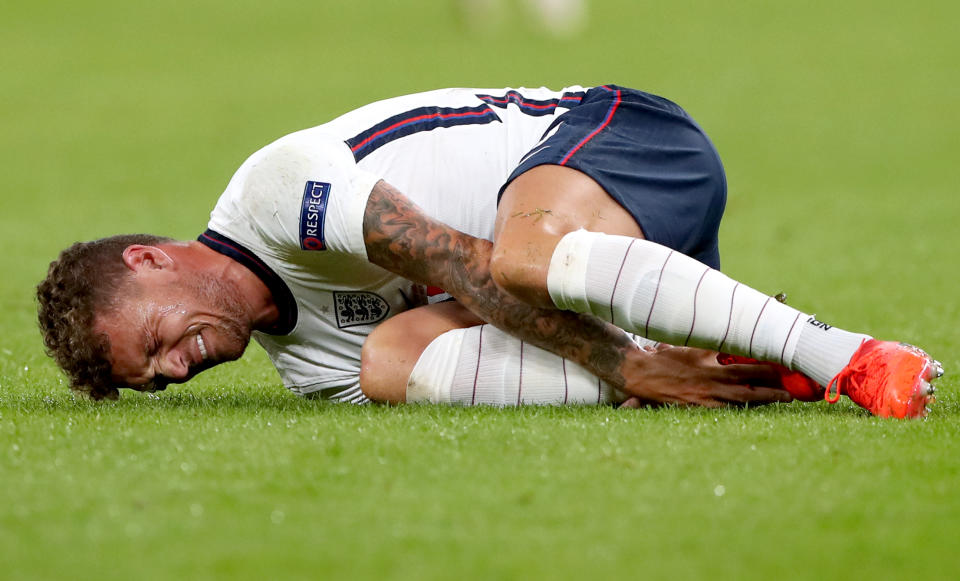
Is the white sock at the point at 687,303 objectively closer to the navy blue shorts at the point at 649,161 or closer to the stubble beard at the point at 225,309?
the navy blue shorts at the point at 649,161

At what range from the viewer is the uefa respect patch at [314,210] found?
8.48 feet

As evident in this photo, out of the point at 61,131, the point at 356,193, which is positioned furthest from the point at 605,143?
the point at 61,131

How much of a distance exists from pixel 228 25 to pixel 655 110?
13.4 metres

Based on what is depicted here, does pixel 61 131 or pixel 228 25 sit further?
pixel 228 25

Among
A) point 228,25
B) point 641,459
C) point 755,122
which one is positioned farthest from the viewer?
point 228,25

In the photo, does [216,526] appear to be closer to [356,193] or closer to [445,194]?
[356,193]

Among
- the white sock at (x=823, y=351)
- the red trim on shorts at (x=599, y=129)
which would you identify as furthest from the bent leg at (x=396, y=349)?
the white sock at (x=823, y=351)

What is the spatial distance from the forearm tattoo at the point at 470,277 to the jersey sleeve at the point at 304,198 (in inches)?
1.6

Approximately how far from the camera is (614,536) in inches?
67.0

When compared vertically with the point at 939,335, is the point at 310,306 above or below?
above

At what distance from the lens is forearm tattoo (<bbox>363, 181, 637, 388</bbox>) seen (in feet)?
8.43

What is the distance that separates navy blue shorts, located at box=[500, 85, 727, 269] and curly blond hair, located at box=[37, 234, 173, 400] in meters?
0.87

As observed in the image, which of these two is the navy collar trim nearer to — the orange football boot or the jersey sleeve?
the jersey sleeve

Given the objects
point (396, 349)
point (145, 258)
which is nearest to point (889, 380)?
point (396, 349)
